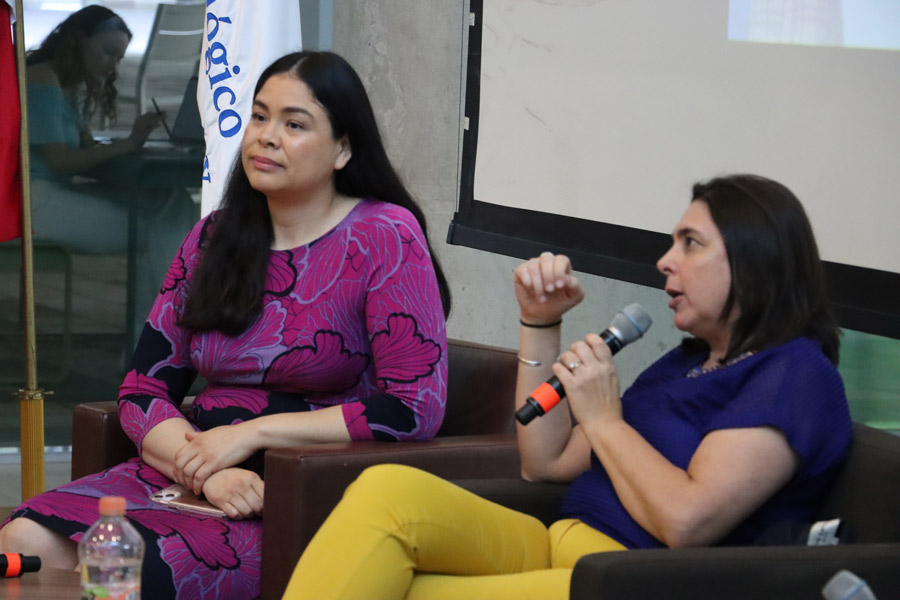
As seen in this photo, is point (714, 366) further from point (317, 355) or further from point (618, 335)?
point (317, 355)

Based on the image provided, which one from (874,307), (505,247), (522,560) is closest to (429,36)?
(505,247)

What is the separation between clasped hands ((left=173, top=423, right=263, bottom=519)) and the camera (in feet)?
6.77

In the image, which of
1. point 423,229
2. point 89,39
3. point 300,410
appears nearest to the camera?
point 300,410

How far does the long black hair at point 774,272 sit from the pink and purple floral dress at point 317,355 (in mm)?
711

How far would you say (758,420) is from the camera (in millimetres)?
1545

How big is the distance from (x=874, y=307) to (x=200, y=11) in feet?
10.5

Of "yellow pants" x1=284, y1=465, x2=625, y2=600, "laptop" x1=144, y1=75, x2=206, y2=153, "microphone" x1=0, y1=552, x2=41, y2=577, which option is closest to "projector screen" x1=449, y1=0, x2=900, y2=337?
"yellow pants" x1=284, y1=465, x2=625, y2=600

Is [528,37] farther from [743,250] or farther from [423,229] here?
[743,250]

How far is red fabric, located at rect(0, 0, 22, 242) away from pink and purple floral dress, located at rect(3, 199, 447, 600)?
1.24 meters

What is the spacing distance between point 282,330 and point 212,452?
27cm

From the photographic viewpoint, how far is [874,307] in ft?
6.57

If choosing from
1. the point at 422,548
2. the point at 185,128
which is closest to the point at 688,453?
the point at 422,548

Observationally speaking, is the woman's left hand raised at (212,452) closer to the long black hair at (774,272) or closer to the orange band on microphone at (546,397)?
the orange band on microphone at (546,397)

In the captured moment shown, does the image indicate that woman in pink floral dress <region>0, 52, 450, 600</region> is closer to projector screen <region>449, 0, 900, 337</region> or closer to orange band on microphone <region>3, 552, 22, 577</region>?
orange band on microphone <region>3, 552, 22, 577</region>
